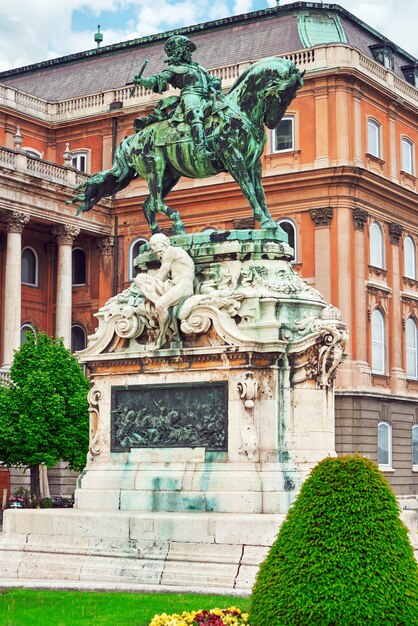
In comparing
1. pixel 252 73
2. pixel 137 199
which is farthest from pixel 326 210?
pixel 252 73

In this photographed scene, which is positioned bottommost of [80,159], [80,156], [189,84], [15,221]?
[189,84]

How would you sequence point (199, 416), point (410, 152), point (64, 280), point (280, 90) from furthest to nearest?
point (410, 152)
point (64, 280)
point (280, 90)
point (199, 416)

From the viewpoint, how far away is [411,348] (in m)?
56.8

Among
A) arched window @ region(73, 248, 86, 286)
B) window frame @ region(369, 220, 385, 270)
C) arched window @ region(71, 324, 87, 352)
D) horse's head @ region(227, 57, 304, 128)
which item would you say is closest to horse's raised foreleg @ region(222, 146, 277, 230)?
horse's head @ region(227, 57, 304, 128)

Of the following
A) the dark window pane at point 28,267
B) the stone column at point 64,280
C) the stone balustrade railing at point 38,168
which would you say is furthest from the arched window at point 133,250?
the dark window pane at point 28,267

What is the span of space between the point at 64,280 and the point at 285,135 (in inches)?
484

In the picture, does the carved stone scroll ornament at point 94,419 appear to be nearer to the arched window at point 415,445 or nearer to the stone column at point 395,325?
the stone column at point 395,325

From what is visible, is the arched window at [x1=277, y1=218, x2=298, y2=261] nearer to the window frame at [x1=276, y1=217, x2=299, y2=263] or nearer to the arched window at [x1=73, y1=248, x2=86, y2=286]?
the window frame at [x1=276, y1=217, x2=299, y2=263]

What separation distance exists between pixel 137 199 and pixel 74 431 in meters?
Answer: 18.6

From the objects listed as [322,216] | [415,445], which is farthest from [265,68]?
[415,445]

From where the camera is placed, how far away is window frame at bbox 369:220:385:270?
54656 mm

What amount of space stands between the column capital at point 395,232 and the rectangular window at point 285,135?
6.17 metres

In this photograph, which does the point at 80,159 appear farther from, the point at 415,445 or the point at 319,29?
the point at 415,445

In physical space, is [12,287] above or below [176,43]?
above
